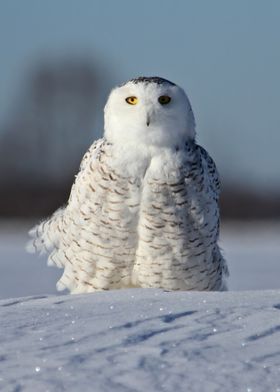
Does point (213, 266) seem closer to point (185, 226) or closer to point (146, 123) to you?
point (185, 226)

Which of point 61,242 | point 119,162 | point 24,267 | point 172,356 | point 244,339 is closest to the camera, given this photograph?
point 172,356

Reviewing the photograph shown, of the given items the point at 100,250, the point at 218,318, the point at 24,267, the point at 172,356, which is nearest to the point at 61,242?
the point at 100,250

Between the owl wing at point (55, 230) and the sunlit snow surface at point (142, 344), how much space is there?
1641 millimetres

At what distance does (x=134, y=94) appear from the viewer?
483 cm

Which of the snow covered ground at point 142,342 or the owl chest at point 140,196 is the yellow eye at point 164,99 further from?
the snow covered ground at point 142,342

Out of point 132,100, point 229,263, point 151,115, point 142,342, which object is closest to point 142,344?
→ point 142,342

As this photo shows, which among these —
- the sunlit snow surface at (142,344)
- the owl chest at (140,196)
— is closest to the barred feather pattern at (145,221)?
the owl chest at (140,196)

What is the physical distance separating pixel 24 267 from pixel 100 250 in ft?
31.1

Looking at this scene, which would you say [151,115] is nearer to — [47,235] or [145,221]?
[145,221]

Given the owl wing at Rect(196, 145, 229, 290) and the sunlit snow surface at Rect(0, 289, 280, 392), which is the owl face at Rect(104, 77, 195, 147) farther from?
the sunlit snow surface at Rect(0, 289, 280, 392)

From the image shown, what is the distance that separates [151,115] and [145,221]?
1.59 ft

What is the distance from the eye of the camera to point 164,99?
15.8 feet

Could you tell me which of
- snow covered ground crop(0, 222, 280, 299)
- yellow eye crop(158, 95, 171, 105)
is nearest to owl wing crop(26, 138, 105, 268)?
yellow eye crop(158, 95, 171, 105)

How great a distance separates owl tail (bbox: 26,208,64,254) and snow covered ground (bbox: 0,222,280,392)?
1.58 m
